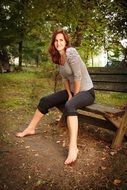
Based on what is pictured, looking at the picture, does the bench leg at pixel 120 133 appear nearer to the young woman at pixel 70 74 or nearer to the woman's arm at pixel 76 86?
the young woman at pixel 70 74

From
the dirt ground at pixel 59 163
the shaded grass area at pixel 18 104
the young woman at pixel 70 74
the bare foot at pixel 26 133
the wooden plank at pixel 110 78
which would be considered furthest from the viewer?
the shaded grass area at pixel 18 104

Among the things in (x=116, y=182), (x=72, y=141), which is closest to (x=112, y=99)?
(x=72, y=141)

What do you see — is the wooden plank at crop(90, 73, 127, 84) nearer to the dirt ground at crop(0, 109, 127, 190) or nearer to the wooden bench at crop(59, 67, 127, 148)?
the wooden bench at crop(59, 67, 127, 148)

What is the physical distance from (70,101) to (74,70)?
525 mm

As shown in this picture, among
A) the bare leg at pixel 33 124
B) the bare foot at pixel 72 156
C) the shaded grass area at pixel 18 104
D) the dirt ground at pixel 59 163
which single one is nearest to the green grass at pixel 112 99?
the shaded grass area at pixel 18 104

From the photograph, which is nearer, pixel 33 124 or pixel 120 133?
pixel 120 133

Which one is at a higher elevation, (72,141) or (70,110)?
(70,110)

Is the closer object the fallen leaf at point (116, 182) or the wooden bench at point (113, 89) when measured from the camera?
the fallen leaf at point (116, 182)

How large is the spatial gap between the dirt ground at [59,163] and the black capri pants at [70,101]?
19.6 inches

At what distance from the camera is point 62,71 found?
20.3 ft

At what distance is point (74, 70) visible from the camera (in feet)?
19.3

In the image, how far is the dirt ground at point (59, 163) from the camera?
4.61 meters

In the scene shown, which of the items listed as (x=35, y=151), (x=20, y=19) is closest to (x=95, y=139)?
(x=35, y=151)

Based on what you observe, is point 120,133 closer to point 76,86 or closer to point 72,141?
point 72,141
